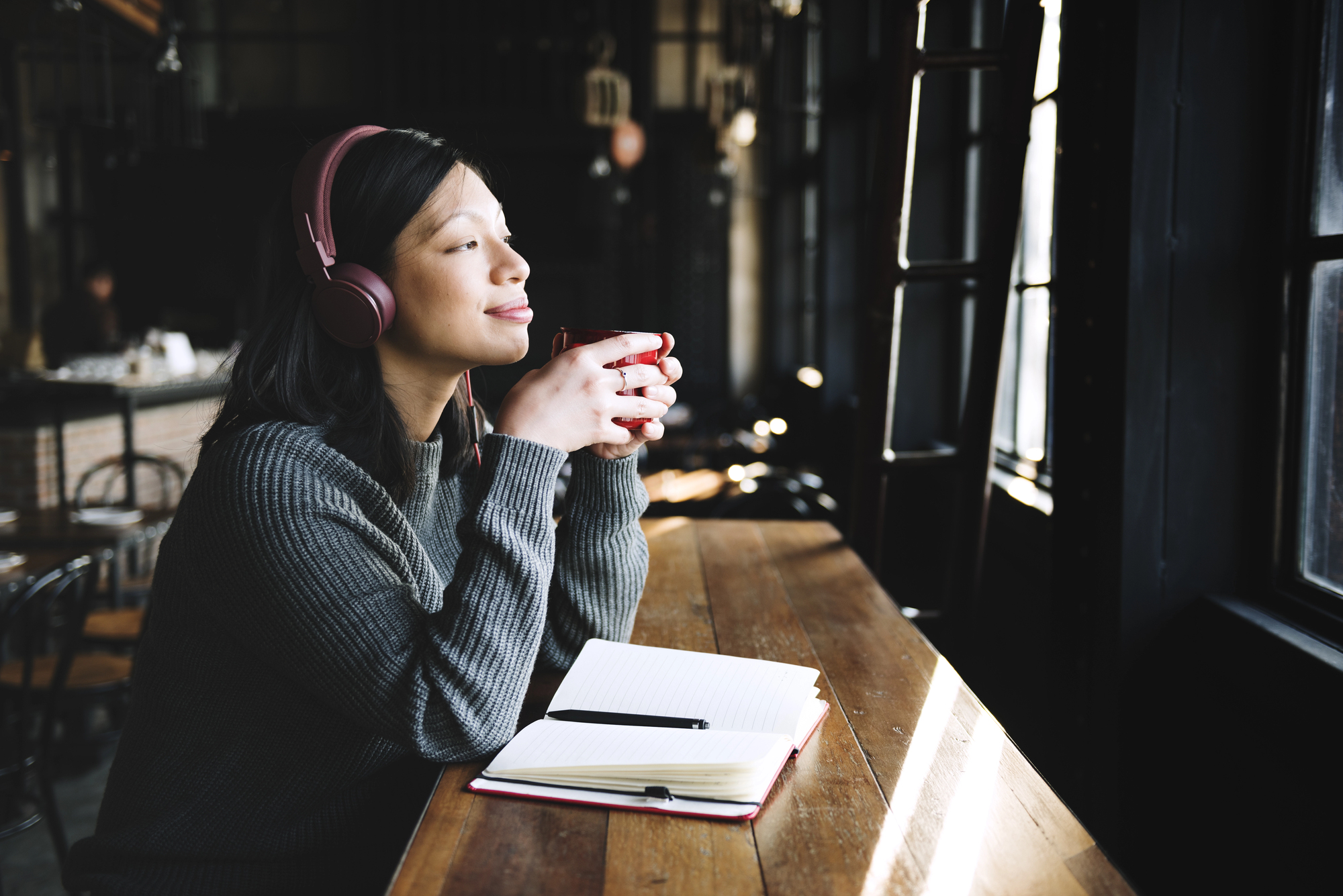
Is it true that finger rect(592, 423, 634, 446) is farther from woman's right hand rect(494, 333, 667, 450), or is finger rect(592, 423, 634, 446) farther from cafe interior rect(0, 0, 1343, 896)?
cafe interior rect(0, 0, 1343, 896)

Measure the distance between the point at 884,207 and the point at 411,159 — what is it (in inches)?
51.0

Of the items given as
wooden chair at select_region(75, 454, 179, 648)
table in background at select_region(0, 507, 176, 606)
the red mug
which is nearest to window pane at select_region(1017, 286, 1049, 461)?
the red mug

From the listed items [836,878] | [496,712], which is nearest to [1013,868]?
[836,878]

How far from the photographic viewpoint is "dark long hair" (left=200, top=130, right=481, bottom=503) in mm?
1119

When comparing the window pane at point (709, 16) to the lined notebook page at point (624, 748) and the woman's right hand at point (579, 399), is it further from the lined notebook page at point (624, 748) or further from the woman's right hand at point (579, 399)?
the lined notebook page at point (624, 748)

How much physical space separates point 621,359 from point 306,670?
0.46 metres

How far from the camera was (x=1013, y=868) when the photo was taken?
30.9 inches

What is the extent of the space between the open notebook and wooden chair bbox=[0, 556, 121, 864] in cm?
151

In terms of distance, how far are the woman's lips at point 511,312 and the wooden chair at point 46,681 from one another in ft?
4.84

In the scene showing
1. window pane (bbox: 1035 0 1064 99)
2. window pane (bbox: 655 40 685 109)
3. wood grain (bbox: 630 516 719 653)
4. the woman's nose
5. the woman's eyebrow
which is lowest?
wood grain (bbox: 630 516 719 653)

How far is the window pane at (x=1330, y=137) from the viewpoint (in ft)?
4.67

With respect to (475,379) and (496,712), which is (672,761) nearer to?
(496,712)

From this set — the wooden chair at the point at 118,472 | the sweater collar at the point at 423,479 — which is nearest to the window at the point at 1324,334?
the sweater collar at the point at 423,479

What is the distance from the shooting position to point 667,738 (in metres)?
0.97
